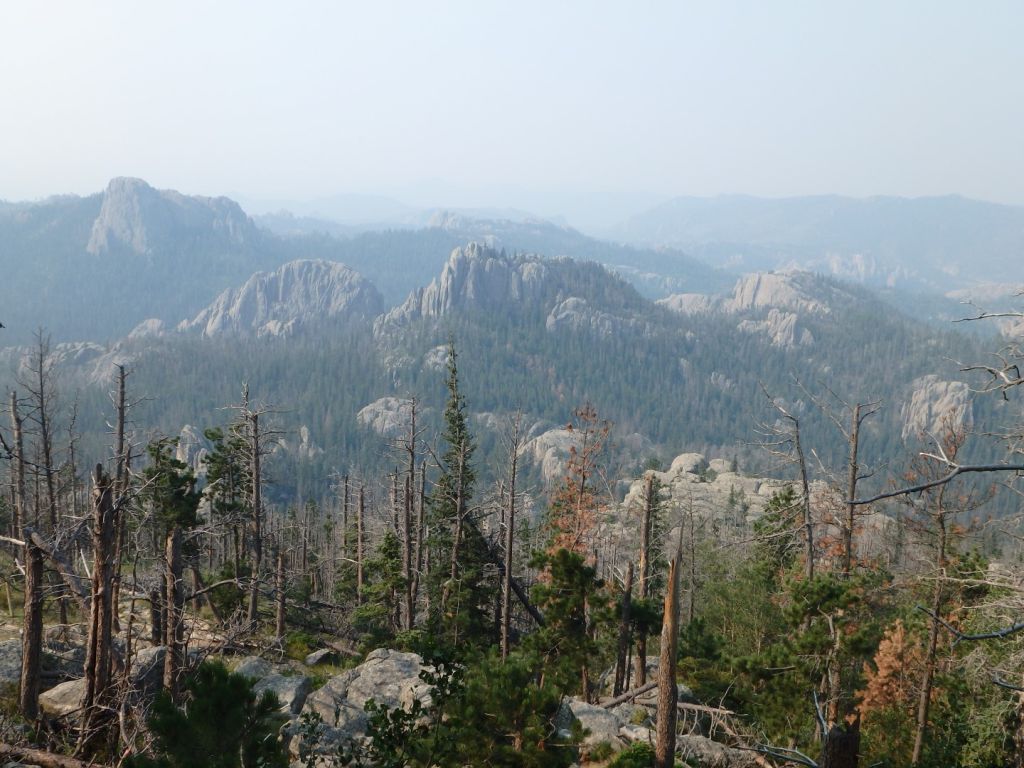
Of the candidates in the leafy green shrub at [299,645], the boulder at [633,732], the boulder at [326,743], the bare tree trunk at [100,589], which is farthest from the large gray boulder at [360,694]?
the leafy green shrub at [299,645]

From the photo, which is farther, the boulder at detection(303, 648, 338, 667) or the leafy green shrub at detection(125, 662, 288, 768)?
the boulder at detection(303, 648, 338, 667)

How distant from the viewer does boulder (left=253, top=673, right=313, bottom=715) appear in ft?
46.8

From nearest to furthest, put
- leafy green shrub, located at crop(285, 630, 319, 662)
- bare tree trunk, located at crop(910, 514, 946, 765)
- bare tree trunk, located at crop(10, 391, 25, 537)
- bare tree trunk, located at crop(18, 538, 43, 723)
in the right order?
1. bare tree trunk, located at crop(18, 538, 43, 723)
2. bare tree trunk, located at crop(910, 514, 946, 765)
3. bare tree trunk, located at crop(10, 391, 25, 537)
4. leafy green shrub, located at crop(285, 630, 319, 662)

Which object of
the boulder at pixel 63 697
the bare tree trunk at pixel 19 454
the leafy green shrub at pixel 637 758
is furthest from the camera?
the bare tree trunk at pixel 19 454

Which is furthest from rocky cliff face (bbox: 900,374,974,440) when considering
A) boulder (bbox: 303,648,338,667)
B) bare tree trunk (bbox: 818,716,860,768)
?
bare tree trunk (bbox: 818,716,860,768)

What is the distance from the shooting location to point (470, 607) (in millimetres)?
26297

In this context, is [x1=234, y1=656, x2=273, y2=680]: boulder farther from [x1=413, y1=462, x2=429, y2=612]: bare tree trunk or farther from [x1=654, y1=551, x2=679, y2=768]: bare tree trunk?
[x1=654, y1=551, x2=679, y2=768]: bare tree trunk

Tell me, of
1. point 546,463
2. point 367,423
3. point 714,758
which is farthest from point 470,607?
point 367,423

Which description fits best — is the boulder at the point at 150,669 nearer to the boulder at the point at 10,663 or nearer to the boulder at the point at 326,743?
the boulder at the point at 10,663

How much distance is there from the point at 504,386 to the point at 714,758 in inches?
6599

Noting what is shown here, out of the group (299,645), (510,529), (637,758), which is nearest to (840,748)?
(637,758)

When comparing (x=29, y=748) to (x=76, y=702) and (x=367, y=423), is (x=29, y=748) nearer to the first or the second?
(x=76, y=702)

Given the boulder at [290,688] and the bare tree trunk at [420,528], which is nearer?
the boulder at [290,688]

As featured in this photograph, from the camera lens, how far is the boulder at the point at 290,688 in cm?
1426
